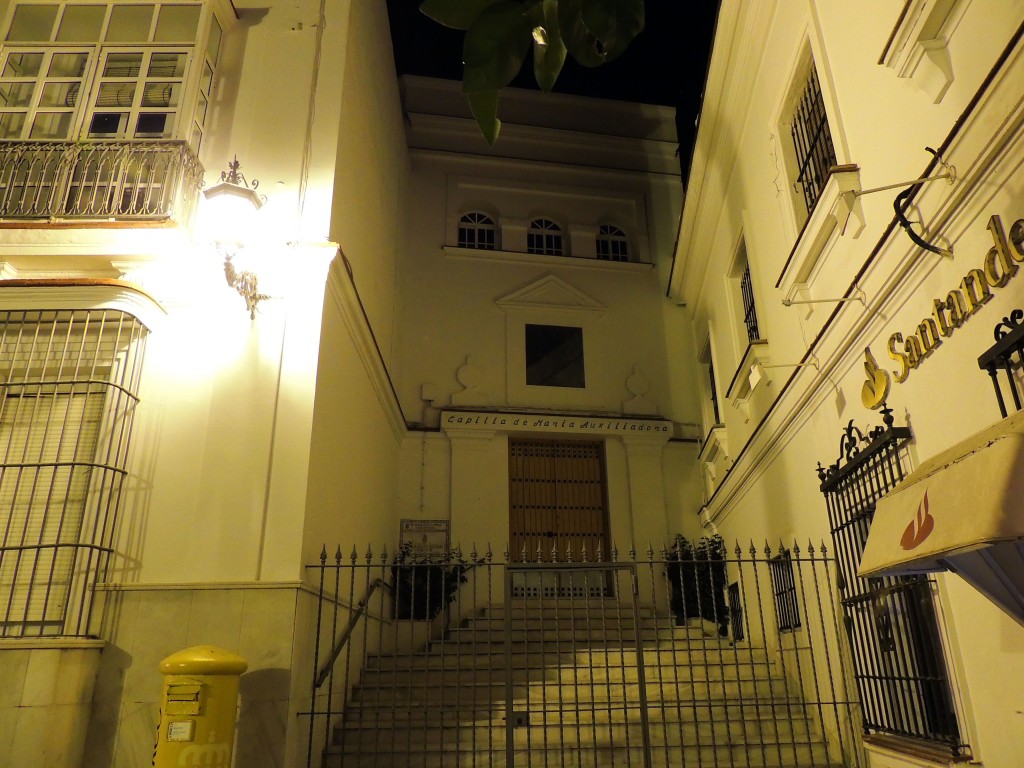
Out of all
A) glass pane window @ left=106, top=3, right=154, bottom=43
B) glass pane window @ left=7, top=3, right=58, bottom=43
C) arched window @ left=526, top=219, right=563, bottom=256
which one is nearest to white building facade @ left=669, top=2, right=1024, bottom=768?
arched window @ left=526, top=219, right=563, bottom=256

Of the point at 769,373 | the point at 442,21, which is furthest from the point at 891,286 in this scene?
the point at 442,21

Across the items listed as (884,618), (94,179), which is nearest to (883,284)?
(884,618)

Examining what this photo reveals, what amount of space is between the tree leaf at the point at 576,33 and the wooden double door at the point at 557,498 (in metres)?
12.2

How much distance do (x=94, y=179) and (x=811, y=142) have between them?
7045 mm

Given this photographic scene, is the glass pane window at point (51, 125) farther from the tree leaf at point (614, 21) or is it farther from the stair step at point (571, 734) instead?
the tree leaf at point (614, 21)

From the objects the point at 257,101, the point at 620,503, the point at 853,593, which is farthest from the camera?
the point at 620,503

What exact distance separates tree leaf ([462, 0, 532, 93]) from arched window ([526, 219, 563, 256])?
46.4ft

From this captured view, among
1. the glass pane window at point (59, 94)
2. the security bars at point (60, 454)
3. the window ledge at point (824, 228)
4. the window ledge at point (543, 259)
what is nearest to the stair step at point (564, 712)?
the security bars at point (60, 454)

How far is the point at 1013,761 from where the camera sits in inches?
165

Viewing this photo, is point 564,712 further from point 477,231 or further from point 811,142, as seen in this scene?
point 477,231

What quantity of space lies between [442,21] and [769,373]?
8.31 meters

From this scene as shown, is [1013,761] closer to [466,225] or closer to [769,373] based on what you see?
[769,373]

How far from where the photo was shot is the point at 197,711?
5477 millimetres

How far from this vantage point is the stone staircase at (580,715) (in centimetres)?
652
